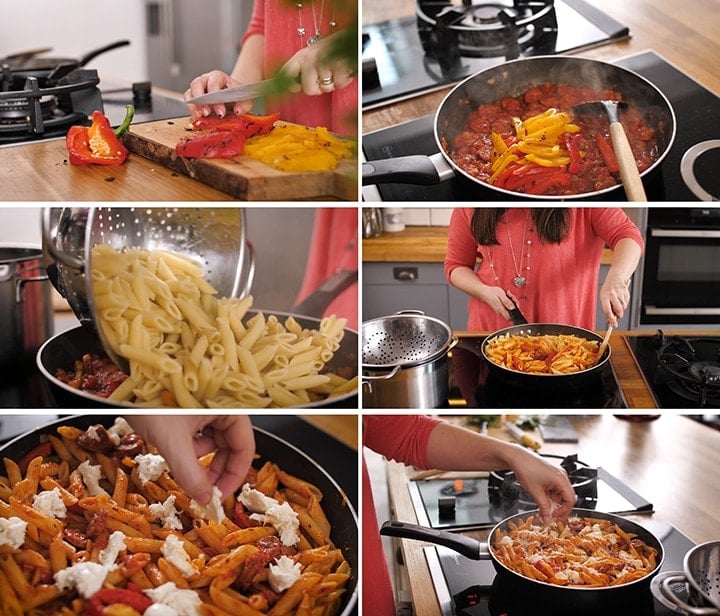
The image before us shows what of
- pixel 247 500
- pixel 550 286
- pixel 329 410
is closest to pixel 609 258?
pixel 550 286

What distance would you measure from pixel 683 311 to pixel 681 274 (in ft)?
0.29

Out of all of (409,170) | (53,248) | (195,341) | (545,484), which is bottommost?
(545,484)

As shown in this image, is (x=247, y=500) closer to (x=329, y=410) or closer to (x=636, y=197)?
(x=329, y=410)

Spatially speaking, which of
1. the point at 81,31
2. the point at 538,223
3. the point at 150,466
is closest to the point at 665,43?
the point at 538,223

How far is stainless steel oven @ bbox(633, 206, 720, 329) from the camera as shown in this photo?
1.89m

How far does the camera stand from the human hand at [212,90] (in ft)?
6.19

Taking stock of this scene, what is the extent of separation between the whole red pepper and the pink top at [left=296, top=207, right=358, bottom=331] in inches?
18.6

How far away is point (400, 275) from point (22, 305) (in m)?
0.87

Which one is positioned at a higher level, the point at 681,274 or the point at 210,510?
the point at 681,274

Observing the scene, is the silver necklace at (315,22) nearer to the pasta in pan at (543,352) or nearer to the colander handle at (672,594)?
the pasta in pan at (543,352)

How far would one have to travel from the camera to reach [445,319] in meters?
1.96

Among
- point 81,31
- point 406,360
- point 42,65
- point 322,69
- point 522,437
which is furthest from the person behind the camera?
point 81,31

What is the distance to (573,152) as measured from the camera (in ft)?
6.01

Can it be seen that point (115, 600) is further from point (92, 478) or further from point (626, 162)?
point (626, 162)
